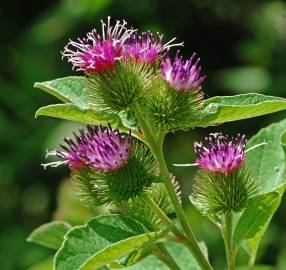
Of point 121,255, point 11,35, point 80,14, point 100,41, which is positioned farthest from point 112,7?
point 121,255

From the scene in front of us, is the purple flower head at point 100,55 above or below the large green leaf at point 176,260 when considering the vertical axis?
above

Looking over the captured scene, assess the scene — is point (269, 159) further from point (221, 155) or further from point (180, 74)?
point (180, 74)

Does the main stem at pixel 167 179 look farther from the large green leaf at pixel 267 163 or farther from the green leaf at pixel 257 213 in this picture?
the large green leaf at pixel 267 163

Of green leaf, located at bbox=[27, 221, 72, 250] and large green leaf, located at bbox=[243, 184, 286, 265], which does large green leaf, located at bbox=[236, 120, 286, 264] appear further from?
green leaf, located at bbox=[27, 221, 72, 250]

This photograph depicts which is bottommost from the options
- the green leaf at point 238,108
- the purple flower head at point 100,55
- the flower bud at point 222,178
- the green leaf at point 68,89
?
A: the flower bud at point 222,178

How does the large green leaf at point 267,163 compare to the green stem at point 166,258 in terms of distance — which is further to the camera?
the large green leaf at point 267,163

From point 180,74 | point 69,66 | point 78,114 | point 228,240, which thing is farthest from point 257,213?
point 69,66

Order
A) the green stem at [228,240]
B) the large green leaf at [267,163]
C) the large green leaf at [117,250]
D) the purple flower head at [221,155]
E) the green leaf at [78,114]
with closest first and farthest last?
the large green leaf at [117,250], the green leaf at [78,114], the green stem at [228,240], the purple flower head at [221,155], the large green leaf at [267,163]

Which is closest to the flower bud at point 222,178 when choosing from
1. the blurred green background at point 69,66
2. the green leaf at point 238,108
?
the green leaf at point 238,108
